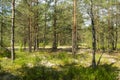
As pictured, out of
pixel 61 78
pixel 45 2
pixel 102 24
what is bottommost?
pixel 61 78

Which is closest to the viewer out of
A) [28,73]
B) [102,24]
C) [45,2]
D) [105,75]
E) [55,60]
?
[105,75]

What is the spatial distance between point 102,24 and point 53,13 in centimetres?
923

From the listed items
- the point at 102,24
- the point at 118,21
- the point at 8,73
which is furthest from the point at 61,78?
the point at 118,21

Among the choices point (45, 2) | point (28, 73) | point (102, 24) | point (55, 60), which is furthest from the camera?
point (102, 24)

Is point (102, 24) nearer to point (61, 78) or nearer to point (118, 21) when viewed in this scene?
point (118, 21)

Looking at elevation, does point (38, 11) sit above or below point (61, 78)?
above

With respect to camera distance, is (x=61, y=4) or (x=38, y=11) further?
(x=61, y=4)

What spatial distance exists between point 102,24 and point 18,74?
24970 mm

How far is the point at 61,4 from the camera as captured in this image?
32.2m

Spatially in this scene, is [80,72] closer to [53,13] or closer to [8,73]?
[8,73]

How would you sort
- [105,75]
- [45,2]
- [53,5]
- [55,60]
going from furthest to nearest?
[53,5] < [45,2] < [55,60] < [105,75]

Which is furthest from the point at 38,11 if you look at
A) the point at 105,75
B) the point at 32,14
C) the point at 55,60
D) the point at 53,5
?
the point at 105,75

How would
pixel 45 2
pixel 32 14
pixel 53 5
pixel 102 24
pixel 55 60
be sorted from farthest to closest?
pixel 102 24
pixel 53 5
pixel 45 2
pixel 32 14
pixel 55 60

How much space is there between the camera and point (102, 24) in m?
35.6
